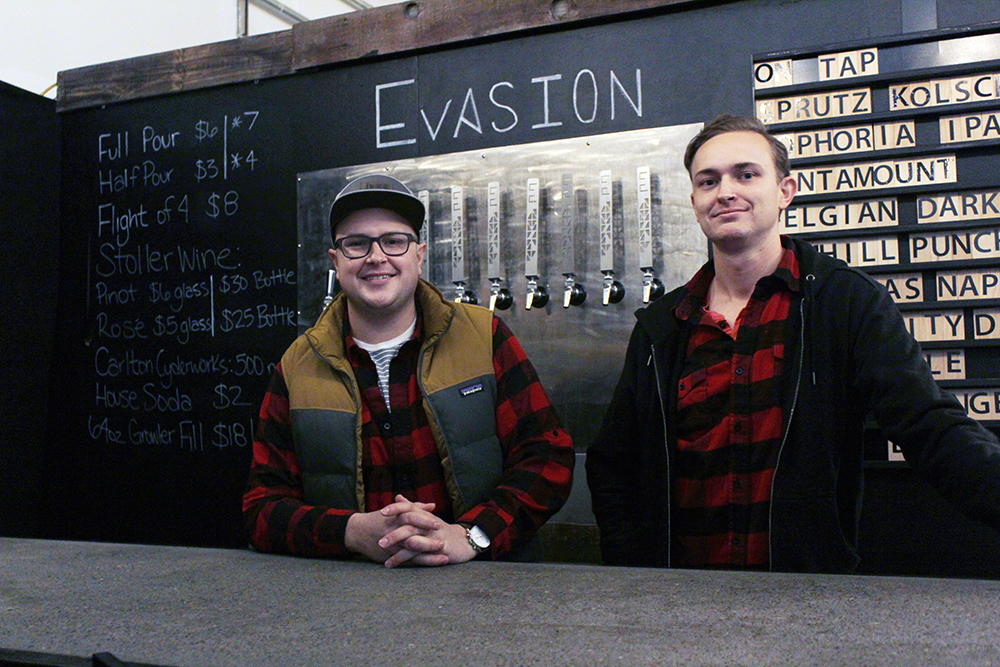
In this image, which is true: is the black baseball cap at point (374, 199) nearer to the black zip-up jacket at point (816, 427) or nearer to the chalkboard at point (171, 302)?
the black zip-up jacket at point (816, 427)

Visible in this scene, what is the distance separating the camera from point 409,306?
1.67 meters

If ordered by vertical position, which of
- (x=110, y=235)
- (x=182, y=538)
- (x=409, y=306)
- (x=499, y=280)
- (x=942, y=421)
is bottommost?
(x=182, y=538)

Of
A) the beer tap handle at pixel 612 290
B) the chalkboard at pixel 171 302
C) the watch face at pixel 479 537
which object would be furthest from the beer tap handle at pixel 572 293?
the watch face at pixel 479 537

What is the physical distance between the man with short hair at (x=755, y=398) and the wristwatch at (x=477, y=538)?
29cm

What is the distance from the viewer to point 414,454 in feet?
Answer: 5.19

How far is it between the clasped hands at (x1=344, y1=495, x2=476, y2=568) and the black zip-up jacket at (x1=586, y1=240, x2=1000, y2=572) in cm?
39

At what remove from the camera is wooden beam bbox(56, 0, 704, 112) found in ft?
8.11

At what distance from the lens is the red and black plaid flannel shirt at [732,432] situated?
1464mm

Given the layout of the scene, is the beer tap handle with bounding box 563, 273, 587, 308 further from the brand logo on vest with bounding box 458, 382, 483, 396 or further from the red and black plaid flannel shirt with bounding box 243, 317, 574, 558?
the brand logo on vest with bounding box 458, 382, 483, 396

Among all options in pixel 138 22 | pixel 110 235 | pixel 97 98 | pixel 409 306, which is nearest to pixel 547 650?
pixel 409 306

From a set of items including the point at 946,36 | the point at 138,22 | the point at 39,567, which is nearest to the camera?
the point at 39,567

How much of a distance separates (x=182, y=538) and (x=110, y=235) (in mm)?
1089

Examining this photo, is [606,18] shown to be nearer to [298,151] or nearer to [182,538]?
[298,151]

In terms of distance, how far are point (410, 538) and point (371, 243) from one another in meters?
0.59
